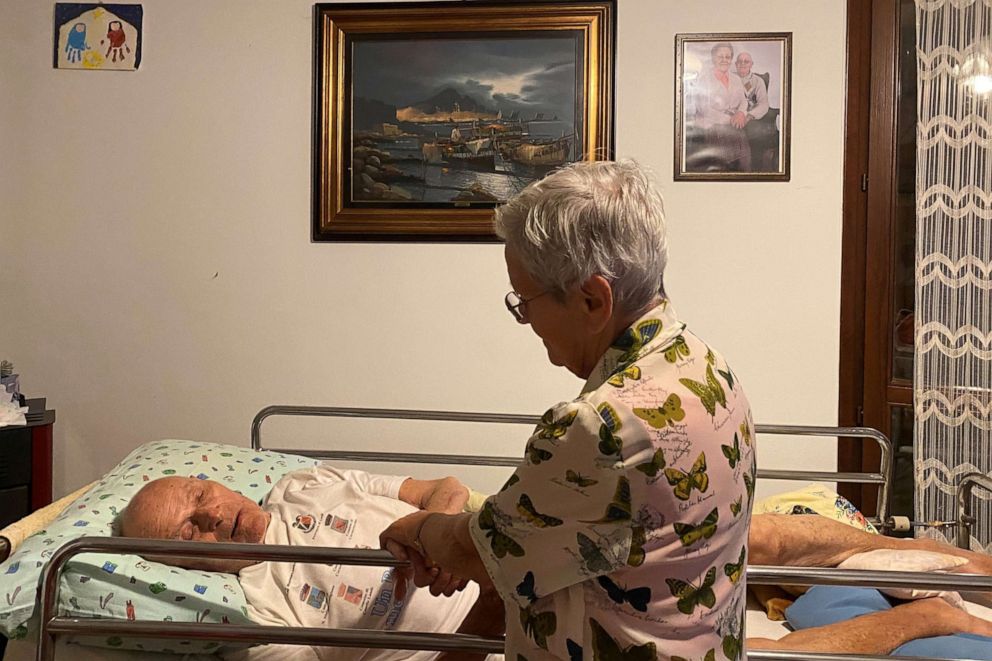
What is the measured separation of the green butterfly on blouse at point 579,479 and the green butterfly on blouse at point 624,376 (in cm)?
12

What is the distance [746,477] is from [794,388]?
2.35 m

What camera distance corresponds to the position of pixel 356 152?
3.63m

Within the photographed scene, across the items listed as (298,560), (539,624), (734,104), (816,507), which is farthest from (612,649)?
(734,104)

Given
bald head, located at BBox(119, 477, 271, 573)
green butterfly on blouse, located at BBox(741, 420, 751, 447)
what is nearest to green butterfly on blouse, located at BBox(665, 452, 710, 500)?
green butterfly on blouse, located at BBox(741, 420, 751, 447)

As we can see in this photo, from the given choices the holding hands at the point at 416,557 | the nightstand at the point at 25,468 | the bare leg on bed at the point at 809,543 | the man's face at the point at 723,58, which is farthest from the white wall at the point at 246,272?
the holding hands at the point at 416,557

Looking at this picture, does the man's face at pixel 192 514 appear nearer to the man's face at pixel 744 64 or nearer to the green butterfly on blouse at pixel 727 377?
the green butterfly on blouse at pixel 727 377

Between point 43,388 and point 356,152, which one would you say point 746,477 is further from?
point 43,388

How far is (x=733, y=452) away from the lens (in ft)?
4.15

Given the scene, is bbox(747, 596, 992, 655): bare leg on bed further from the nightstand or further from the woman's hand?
the nightstand

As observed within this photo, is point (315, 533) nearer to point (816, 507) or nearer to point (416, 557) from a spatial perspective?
point (416, 557)

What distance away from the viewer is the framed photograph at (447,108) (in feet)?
11.6

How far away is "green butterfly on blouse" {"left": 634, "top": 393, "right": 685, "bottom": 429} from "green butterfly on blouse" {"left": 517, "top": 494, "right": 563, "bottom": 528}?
0.17 metres

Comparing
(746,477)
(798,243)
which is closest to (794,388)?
(798,243)

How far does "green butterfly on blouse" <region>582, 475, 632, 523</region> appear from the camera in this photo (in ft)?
3.88
